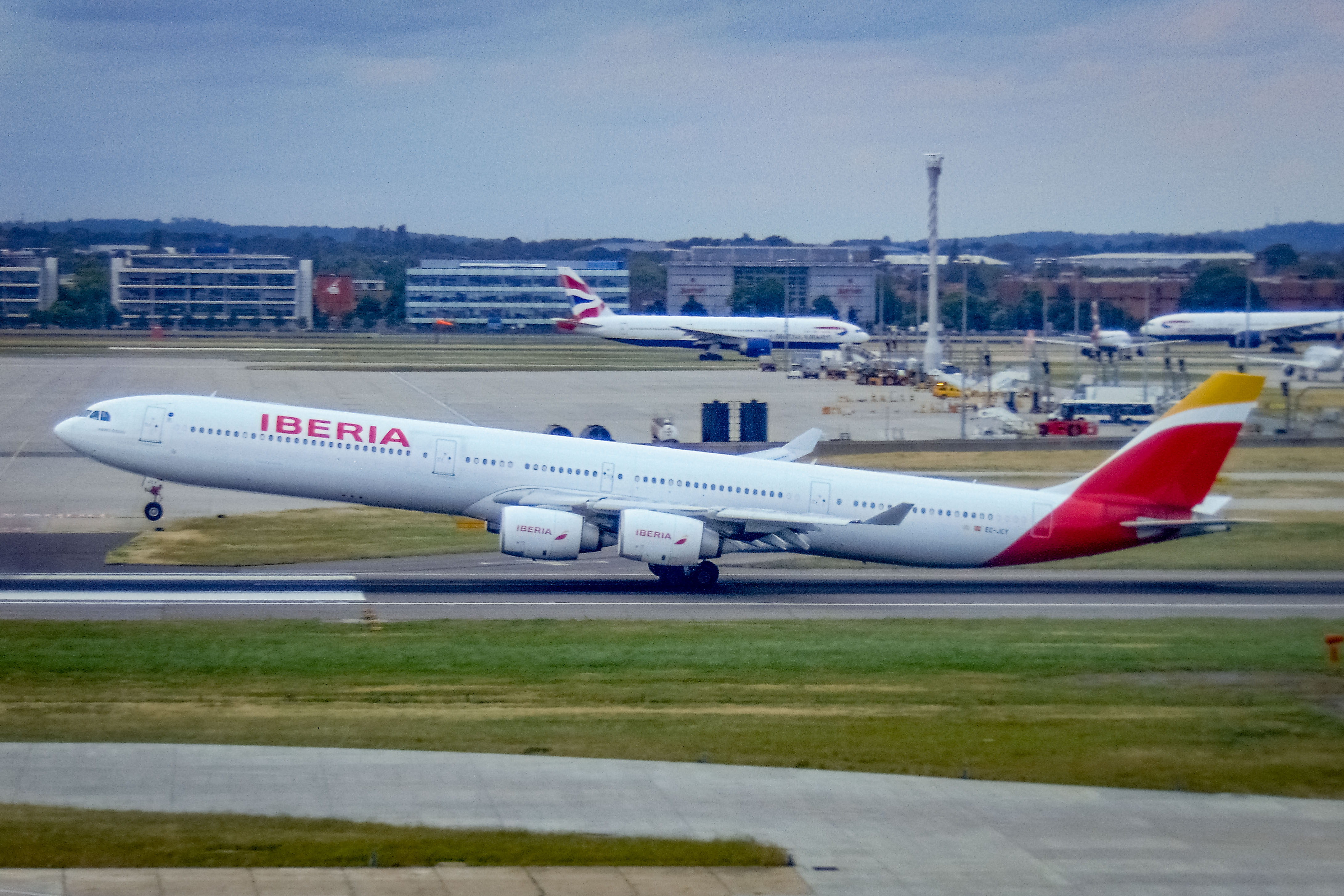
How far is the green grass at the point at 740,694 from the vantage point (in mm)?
20969

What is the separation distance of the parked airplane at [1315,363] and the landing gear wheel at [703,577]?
169ft

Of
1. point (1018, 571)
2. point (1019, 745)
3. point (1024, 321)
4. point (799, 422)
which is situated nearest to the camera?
point (1019, 745)

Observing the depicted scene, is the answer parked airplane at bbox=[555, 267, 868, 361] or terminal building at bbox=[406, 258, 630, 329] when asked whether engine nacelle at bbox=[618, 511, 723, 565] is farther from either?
terminal building at bbox=[406, 258, 630, 329]

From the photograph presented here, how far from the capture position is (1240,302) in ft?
366

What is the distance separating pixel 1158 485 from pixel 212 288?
11984 cm

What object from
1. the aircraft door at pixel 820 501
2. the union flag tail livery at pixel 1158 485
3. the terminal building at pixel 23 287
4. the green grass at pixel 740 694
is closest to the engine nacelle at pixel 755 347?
the terminal building at pixel 23 287

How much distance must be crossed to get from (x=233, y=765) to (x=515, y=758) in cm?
376

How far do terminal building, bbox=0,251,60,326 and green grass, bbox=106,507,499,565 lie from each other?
5821 cm

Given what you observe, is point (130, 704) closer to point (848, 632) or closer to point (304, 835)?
point (304, 835)

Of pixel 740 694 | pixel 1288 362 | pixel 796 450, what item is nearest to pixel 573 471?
pixel 796 450

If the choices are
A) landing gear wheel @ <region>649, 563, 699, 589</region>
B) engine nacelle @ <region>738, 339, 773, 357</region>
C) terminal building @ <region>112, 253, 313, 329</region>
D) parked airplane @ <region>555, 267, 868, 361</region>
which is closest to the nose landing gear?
landing gear wheel @ <region>649, 563, 699, 589</region>

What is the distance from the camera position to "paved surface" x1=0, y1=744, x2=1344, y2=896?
16.0m

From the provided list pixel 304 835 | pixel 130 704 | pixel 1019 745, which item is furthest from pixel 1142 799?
pixel 130 704

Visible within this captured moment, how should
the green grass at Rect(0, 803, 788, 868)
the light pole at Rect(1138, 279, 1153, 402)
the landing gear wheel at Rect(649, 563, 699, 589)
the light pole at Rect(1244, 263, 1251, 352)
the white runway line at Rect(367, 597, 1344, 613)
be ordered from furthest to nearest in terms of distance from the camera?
the light pole at Rect(1138, 279, 1153, 402)
the light pole at Rect(1244, 263, 1251, 352)
the landing gear wheel at Rect(649, 563, 699, 589)
the white runway line at Rect(367, 597, 1344, 613)
the green grass at Rect(0, 803, 788, 868)
